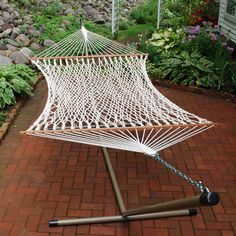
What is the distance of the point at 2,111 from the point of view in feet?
13.0

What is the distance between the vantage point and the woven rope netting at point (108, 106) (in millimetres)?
2285

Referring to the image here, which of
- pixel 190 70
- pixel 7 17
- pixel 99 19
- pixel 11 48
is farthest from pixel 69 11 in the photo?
pixel 190 70

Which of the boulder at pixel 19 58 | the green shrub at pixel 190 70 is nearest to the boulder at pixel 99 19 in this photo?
the boulder at pixel 19 58

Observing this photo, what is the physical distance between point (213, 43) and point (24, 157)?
10.4ft

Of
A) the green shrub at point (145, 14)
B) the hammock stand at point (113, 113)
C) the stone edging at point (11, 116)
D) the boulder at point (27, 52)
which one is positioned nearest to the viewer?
the hammock stand at point (113, 113)

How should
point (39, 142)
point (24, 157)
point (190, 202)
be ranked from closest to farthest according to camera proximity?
point (190, 202)
point (24, 157)
point (39, 142)

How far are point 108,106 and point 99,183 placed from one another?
611mm

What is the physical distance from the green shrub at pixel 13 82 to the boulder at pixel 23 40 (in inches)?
53.0


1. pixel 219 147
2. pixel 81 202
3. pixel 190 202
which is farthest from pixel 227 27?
pixel 190 202

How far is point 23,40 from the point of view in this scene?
5840mm

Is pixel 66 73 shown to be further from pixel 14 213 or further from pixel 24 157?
pixel 14 213

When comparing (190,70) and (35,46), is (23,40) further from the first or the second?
(190,70)

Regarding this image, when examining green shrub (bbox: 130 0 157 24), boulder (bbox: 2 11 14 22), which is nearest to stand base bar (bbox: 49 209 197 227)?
boulder (bbox: 2 11 14 22)

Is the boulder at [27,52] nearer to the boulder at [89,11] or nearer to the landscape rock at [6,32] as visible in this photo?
the landscape rock at [6,32]
